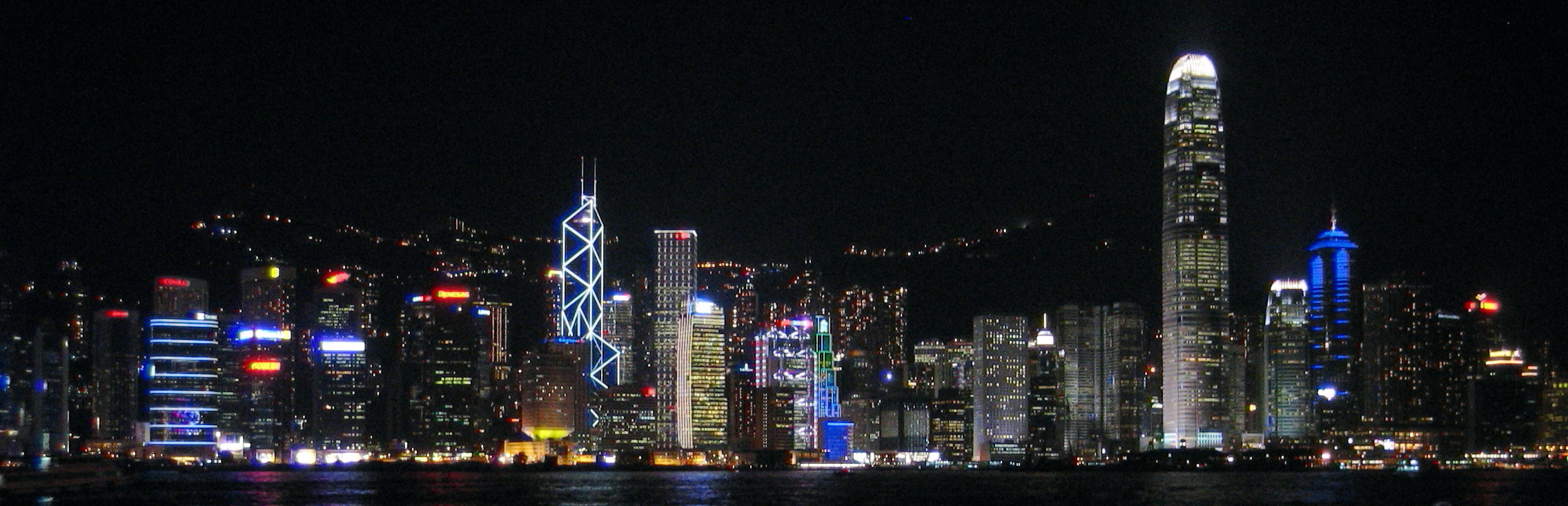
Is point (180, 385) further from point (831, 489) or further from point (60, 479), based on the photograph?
point (60, 479)

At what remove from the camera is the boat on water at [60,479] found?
259 ft

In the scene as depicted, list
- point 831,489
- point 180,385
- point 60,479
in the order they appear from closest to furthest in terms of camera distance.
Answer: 1. point 60,479
2. point 831,489
3. point 180,385

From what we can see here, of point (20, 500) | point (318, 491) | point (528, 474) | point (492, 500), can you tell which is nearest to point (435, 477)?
point (528, 474)

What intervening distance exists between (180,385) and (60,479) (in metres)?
111

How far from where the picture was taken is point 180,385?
628 ft

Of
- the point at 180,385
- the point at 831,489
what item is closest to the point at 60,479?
the point at 831,489

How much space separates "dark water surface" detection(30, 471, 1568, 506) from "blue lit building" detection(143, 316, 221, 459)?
1617 centimetres

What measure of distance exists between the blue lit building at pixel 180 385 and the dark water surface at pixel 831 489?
16.2 metres

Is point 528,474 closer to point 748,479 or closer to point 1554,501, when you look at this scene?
point 748,479

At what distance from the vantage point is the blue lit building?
19000 centimetres

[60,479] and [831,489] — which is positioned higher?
[60,479]

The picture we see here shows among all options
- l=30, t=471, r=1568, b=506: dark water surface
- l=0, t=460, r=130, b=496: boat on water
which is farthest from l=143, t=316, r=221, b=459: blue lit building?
l=0, t=460, r=130, b=496: boat on water

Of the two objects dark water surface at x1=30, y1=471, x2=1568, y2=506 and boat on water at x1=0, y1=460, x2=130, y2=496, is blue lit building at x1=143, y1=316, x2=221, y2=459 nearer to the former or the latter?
dark water surface at x1=30, y1=471, x2=1568, y2=506

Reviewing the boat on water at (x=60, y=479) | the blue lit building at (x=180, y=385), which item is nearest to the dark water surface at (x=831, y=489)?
the boat on water at (x=60, y=479)
